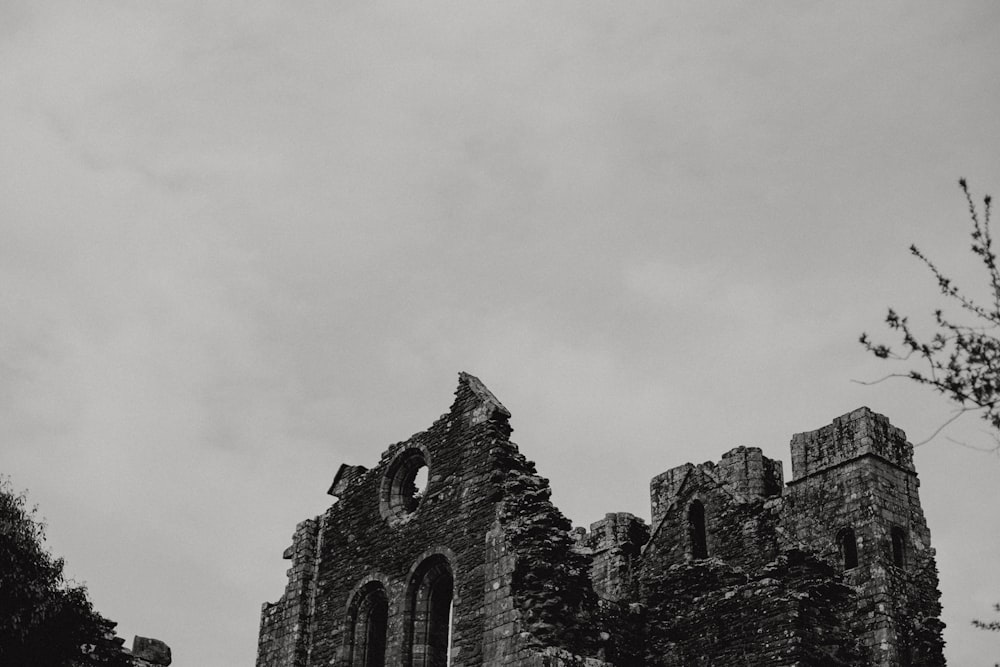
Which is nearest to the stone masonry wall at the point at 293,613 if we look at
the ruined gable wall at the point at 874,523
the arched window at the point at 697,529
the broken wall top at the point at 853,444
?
the arched window at the point at 697,529

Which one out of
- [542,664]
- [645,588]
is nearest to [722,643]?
[645,588]

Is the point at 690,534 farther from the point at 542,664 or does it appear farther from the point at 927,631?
the point at 542,664

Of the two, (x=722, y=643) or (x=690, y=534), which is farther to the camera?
(x=690, y=534)

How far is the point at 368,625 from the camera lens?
1880 centimetres

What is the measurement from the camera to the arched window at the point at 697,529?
22.0 metres

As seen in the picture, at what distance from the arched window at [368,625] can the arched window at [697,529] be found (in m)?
6.30

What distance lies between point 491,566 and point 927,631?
350 inches

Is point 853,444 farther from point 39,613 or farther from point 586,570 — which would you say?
point 39,613

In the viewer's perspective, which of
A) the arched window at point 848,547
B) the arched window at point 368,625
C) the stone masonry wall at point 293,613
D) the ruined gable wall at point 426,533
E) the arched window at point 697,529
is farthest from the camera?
the arched window at point 697,529

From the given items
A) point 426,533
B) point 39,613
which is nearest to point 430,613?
point 426,533

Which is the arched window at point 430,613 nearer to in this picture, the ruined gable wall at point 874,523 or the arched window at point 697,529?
the arched window at point 697,529

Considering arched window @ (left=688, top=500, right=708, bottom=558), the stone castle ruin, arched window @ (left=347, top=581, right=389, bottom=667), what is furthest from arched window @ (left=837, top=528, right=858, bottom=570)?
arched window @ (left=347, top=581, right=389, bottom=667)

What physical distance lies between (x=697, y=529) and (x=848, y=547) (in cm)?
283

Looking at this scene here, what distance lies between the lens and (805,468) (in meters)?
23.4
